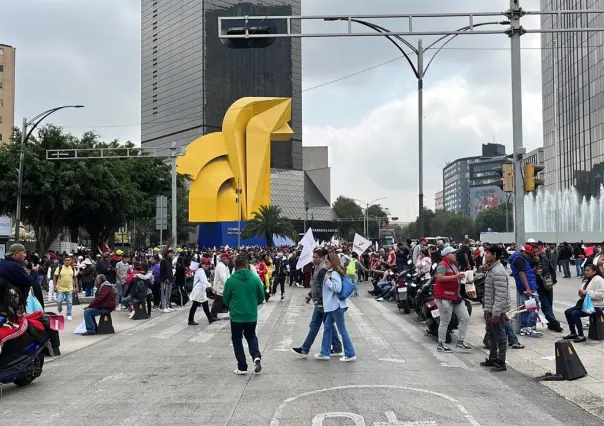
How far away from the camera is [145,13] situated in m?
129

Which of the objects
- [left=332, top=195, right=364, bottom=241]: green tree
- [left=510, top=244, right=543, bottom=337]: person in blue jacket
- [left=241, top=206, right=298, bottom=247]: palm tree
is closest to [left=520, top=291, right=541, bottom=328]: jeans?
[left=510, top=244, right=543, bottom=337]: person in blue jacket

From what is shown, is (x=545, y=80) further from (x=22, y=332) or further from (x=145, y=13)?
(x=22, y=332)

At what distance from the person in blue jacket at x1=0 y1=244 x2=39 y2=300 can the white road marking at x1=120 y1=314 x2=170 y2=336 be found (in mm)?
5238

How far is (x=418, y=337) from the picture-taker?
12.7 metres

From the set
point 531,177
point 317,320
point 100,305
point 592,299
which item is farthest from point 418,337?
point 100,305

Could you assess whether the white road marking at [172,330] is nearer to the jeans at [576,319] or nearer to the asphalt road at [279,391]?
the asphalt road at [279,391]

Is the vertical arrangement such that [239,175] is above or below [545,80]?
below

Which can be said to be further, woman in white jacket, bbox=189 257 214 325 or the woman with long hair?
woman in white jacket, bbox=189 257 214 325

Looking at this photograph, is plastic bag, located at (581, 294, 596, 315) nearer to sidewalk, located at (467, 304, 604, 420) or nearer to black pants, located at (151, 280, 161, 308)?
sidewalk, located at (467, 304, 604, 420)

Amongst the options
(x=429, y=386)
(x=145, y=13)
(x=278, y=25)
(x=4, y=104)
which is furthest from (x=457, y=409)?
(x=145, y=13)

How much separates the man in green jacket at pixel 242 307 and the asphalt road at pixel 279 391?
12.4 inches

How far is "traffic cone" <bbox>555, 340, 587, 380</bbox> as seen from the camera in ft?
27.4

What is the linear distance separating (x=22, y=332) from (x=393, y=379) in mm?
4917

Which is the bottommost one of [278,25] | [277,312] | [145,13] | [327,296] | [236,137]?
[277,312]
